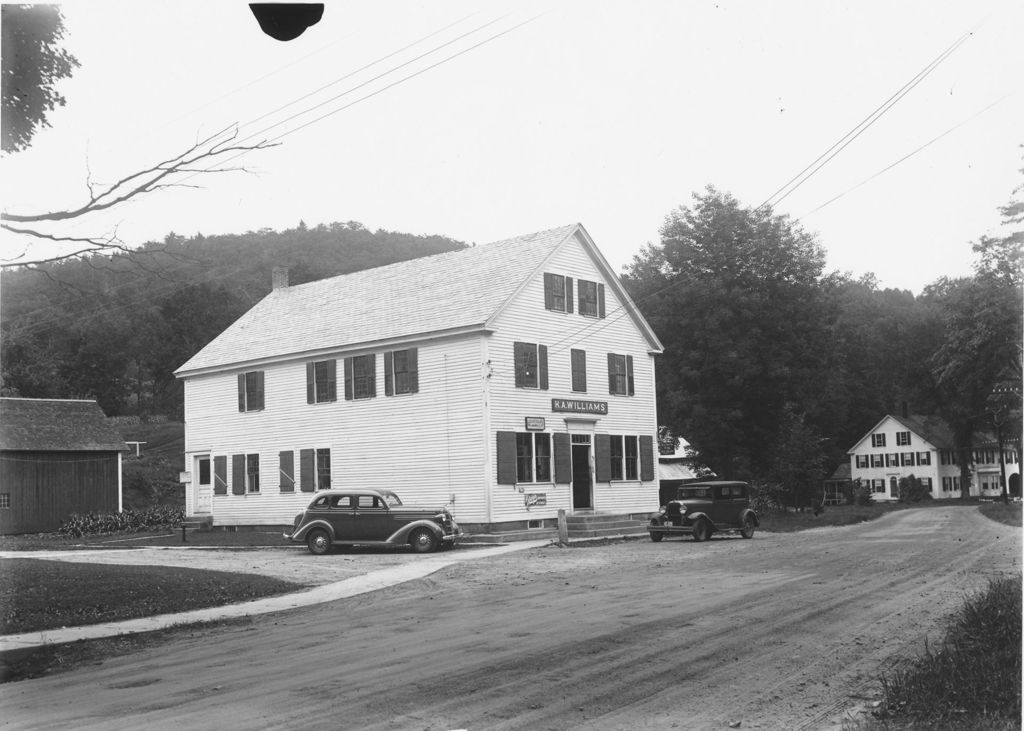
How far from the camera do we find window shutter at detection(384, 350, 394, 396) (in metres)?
31.0

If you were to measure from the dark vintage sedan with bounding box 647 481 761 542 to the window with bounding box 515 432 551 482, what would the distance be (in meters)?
4.00

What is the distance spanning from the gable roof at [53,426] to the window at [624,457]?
19758 mm

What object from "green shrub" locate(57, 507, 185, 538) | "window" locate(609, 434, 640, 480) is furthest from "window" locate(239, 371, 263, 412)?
"window" locate(609, 434, 640, 480)

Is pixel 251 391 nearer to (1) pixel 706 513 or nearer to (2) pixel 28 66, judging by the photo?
(1) pixel 706 513

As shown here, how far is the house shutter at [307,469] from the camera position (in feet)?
108

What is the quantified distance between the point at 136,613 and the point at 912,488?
23928mm

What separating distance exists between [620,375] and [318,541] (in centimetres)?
1268

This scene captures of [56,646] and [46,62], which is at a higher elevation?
[46,62]

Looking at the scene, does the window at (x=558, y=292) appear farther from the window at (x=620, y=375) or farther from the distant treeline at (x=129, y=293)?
the distant treeline at (x=129, y=293)

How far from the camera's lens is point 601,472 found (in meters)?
32.0

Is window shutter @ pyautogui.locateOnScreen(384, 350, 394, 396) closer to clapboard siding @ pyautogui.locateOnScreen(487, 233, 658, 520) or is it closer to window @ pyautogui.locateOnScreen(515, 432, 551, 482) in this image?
clapboard siding @ pyautogui.locateOnScreen(487, 233, 658, 520)

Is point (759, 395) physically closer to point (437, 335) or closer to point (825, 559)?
point (437, 335)

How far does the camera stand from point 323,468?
32688 millimetres

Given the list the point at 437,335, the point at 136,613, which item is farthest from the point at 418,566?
the point at 437,335
